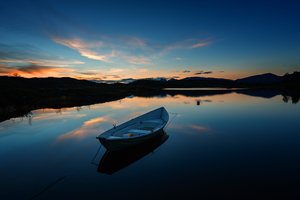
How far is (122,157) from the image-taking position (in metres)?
10.5

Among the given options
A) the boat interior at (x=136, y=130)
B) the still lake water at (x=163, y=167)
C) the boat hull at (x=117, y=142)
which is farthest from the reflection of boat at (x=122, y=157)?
the boat interior at (x=136, y=130)

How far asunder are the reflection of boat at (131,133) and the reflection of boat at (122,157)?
2.55 ft

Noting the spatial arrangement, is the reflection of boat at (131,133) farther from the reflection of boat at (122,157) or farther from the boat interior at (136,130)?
the reflection of boat at (122,157)

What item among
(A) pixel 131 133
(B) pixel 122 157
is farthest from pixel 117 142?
(A) pixel 131 133

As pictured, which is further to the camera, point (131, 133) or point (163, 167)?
point (131, 133)

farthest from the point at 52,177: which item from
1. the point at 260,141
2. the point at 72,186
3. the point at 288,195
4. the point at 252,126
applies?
the point at 252,126

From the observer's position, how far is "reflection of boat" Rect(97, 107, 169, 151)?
31.3 ft

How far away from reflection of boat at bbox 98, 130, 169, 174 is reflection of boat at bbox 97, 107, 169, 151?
78cm

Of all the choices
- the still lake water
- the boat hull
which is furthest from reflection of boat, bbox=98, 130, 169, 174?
the boat hull

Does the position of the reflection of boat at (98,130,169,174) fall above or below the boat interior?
below

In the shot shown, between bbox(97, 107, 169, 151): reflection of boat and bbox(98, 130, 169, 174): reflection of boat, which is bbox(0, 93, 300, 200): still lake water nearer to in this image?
bbox(98, 130, 169, 174): reflection of boat

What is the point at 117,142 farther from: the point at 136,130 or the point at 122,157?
the point at 136,130

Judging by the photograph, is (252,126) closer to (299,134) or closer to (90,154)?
(299,134)

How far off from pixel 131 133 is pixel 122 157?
2.09 metres
